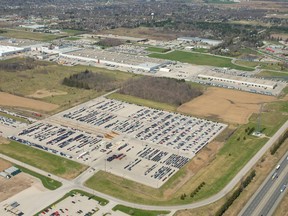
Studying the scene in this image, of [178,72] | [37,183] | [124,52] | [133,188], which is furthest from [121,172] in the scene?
[124,52]

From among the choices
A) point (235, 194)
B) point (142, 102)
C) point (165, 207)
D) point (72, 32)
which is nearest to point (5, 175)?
point (165, 207)

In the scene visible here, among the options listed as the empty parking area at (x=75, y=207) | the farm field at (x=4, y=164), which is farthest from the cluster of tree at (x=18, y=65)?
the empty parking area at (x=75, y=207)

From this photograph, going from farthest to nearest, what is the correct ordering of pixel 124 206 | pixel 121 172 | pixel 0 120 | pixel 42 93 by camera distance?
pixel 42 93
pixel 0 120
pixel 121 172
pixel 124 206

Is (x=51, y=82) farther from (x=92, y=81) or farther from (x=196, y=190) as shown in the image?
(x=196, y=190)

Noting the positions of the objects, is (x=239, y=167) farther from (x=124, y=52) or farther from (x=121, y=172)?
(x=124, y=52)

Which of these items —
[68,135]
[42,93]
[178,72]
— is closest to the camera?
[68,135]

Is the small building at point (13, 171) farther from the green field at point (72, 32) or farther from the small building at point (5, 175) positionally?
the green field at point (72, 32)

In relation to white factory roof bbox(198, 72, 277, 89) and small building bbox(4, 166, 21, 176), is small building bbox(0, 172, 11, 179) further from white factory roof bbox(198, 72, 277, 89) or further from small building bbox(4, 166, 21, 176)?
white factory roof bbox(198, 72, 277, 89)
